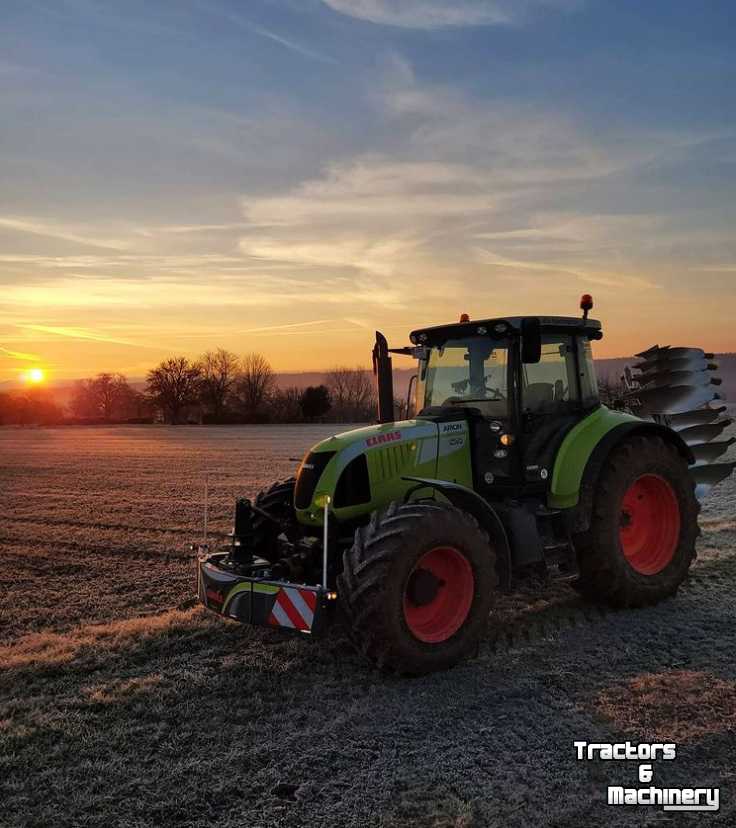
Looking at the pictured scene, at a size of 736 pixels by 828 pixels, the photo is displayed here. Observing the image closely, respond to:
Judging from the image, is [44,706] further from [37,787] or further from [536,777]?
[536,777]

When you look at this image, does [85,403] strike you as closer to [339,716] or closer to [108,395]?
[108,395]

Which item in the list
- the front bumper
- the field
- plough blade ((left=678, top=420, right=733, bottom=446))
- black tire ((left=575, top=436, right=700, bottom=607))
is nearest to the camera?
the field

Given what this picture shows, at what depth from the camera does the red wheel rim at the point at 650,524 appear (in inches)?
288

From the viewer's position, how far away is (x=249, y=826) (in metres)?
3.58

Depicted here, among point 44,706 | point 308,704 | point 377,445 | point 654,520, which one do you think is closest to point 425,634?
point 308,704

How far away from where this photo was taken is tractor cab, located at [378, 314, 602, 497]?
648 centimetres

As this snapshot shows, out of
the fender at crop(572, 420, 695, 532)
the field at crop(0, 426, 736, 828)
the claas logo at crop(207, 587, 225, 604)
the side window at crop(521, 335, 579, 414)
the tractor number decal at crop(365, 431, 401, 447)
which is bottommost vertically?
the field at crop(0, 426, 736, 828)

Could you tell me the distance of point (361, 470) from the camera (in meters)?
5.94

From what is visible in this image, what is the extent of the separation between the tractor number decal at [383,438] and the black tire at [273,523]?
3.58 feet

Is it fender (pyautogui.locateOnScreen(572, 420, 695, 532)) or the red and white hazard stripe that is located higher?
fender (pyautogui.locateOnScreen(572, 420, 695, 532))

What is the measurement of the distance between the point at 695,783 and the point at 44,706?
13.4ft

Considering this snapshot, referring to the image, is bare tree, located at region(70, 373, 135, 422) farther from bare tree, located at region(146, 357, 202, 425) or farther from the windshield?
the windshield

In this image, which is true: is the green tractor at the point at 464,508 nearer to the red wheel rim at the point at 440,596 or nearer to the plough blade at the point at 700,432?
the red wheel rim at the point at 440,596

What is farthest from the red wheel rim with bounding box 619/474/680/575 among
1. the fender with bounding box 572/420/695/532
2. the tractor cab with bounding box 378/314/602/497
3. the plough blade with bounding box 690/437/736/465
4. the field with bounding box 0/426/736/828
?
the plough blade with bounding box 690/437/736/465
